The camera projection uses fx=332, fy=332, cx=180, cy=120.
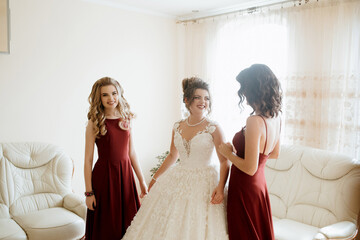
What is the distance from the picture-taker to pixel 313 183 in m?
3.07

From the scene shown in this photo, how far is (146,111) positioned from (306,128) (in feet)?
7.22

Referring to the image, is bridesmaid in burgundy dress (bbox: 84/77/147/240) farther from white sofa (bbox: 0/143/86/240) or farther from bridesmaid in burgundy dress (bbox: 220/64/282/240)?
bridesmaid in burgundy dress (bbox: 220/64/282/240)

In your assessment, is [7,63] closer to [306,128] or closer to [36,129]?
[36,129]

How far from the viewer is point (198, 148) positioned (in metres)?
2.27

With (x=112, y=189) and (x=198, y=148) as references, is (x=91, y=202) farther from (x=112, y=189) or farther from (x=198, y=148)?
(x=198, y=148)

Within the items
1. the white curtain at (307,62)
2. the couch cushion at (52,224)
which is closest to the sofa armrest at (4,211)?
the couch cushion at (52,224)

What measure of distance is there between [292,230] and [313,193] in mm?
460

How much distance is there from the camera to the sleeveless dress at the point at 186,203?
199 centimetres

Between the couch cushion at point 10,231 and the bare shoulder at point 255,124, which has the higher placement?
the bare shoulder at point 255,124

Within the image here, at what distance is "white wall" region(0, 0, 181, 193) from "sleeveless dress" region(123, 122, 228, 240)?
197 cm

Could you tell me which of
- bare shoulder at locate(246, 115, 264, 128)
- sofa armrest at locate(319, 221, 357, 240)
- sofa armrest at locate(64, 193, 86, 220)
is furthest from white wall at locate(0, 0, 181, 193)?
sofa armrest at locate(319, 221, 357, 240)

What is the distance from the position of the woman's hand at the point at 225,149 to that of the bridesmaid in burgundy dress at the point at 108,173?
0.85 meters

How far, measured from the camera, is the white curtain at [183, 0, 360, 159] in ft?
11.0

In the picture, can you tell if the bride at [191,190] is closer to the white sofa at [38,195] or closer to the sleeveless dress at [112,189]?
the sleeveless dress at [112,189]
